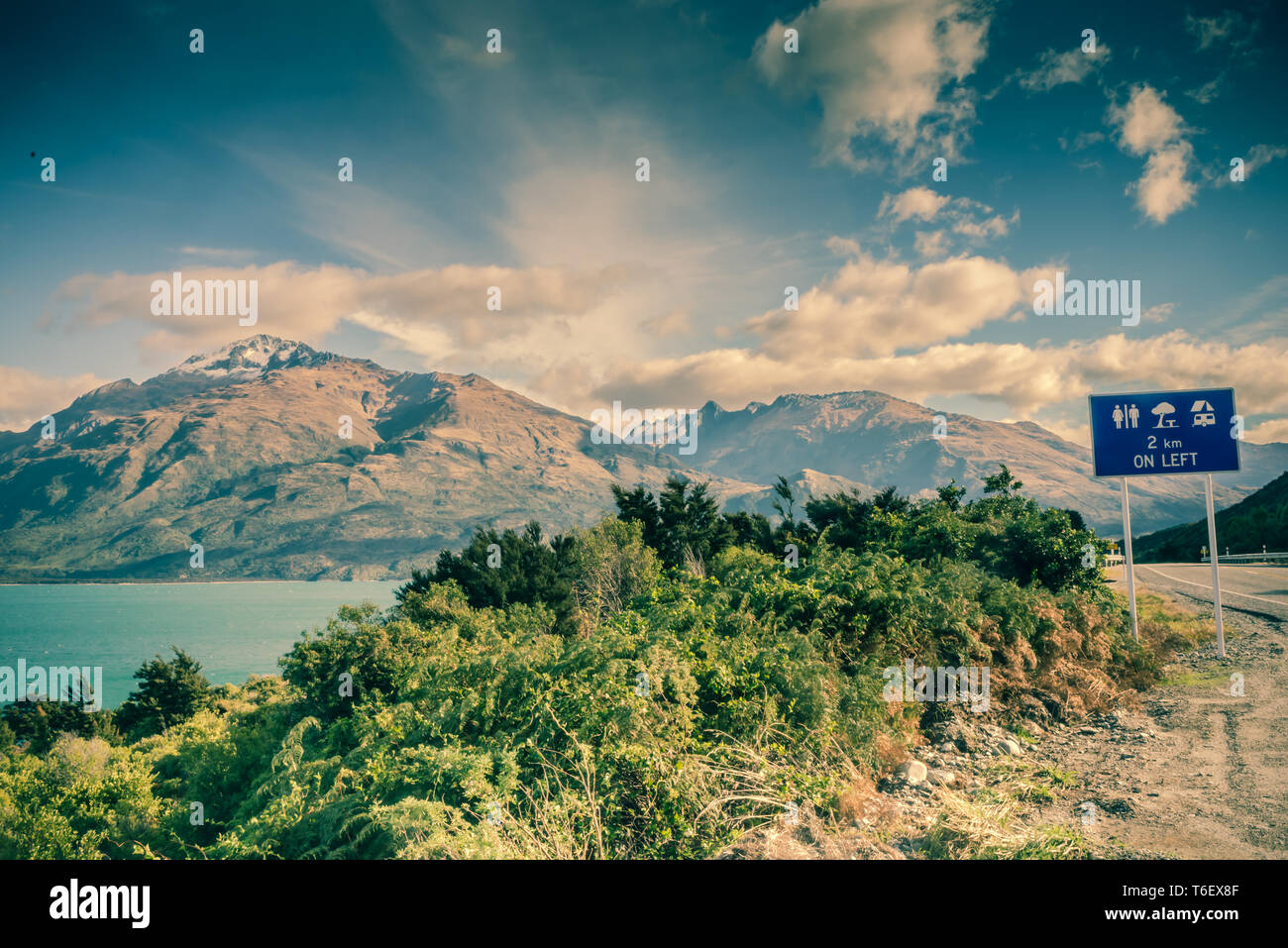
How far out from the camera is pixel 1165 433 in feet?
44.6

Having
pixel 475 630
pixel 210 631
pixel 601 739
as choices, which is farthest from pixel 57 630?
pixel 601 739

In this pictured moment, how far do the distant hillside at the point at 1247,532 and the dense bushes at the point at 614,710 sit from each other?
152 ft

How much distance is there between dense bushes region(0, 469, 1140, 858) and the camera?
20.4 feet

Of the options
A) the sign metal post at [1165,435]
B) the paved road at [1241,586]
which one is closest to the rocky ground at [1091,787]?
the sign metal post at [1165,435]

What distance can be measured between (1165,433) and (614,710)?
43.8 ft

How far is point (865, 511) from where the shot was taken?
25.8 meters

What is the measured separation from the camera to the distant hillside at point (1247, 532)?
49.4 metres

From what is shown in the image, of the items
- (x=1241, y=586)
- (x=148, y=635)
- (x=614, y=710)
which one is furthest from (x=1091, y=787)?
(x=148, y=635)

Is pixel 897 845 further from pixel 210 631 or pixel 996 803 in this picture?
pixel 210 631

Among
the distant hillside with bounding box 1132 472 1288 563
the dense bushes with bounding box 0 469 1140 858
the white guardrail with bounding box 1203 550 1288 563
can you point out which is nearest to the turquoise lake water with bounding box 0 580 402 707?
the dense bushes with bounding box 0 469 1140 858

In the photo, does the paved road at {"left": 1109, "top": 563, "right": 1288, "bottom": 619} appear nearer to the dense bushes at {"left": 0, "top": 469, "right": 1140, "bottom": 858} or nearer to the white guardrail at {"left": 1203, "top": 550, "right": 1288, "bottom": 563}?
the dense bushes at {"left": 0, "top": 469, "right": 1140, "bottom": 858}

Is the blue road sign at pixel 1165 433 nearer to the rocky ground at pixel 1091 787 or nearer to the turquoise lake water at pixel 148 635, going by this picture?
the rocky ground at pixel 1091 787

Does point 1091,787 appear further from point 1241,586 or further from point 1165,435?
point 1241,586
